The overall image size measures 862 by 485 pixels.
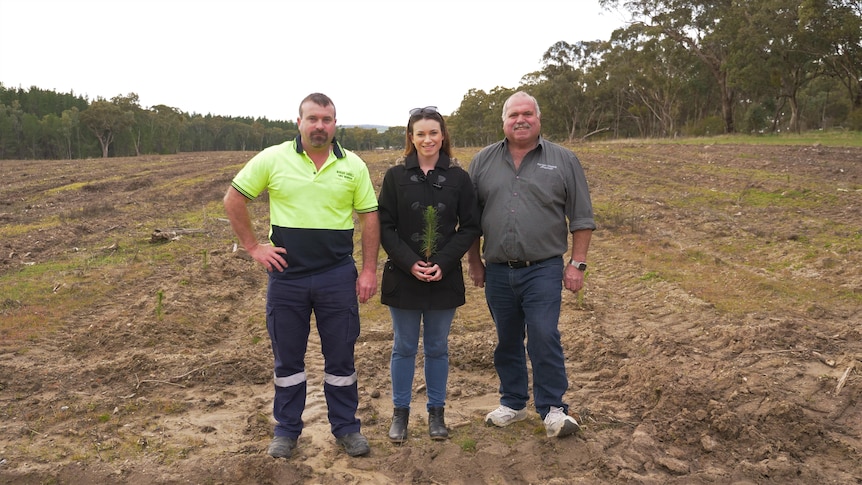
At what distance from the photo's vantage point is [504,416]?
13.6 ft

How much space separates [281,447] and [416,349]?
3.35ft

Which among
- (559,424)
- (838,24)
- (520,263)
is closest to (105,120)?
(838,24)

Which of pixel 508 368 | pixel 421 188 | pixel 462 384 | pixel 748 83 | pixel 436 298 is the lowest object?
pixel 462 384

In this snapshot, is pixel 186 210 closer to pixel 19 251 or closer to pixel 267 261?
pixel 19 251

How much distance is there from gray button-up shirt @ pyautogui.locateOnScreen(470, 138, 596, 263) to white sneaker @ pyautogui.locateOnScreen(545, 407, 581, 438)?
1.02m

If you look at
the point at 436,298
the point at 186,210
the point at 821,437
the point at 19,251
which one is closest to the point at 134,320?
the point at 436,298

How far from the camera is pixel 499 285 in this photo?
12.8 ft

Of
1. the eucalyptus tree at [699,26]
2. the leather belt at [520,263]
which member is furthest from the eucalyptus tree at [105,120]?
the leather belt at [520,263]

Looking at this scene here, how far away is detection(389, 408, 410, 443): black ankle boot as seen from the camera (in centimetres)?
391

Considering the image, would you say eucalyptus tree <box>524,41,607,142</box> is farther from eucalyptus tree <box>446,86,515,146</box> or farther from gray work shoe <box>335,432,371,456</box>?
gray work shoe <box>335,432,371,456</box>

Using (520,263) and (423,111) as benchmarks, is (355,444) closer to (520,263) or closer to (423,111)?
(520,263)

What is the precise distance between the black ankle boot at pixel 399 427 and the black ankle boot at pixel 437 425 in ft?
0.55

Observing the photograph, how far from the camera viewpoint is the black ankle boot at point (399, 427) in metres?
3.91

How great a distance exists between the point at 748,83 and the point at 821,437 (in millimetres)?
35144
